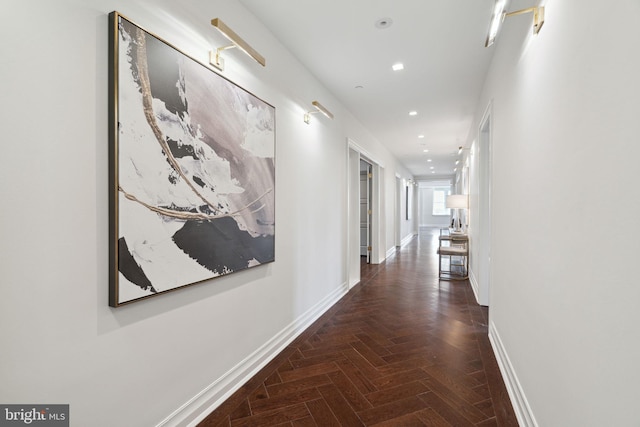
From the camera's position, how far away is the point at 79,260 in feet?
4.26

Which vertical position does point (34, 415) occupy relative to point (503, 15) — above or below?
below

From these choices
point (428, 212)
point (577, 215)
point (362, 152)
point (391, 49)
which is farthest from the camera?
point (428, 212)

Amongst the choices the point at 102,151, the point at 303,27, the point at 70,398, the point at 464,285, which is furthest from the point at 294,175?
the point at 464,285

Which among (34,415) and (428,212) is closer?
(34,415)

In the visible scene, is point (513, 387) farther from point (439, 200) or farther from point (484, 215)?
point (439, 200)

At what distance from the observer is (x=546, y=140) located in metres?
1.49

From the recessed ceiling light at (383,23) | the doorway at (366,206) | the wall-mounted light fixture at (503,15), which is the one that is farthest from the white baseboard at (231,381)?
the doorway at (366,206)

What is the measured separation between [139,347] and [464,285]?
16.7ft

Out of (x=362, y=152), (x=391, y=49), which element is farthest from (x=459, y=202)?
(x=391, y=49)

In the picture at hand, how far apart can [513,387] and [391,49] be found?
2.93 meters

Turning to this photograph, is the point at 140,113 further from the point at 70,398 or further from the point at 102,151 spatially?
the point at 70,398

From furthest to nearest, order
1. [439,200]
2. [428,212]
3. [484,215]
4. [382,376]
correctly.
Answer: [428,212]
[439,200]
[484,215]
[382,376]

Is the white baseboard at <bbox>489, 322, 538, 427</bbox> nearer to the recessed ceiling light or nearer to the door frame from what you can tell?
the door frame

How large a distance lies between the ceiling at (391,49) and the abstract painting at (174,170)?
0.86 metres
